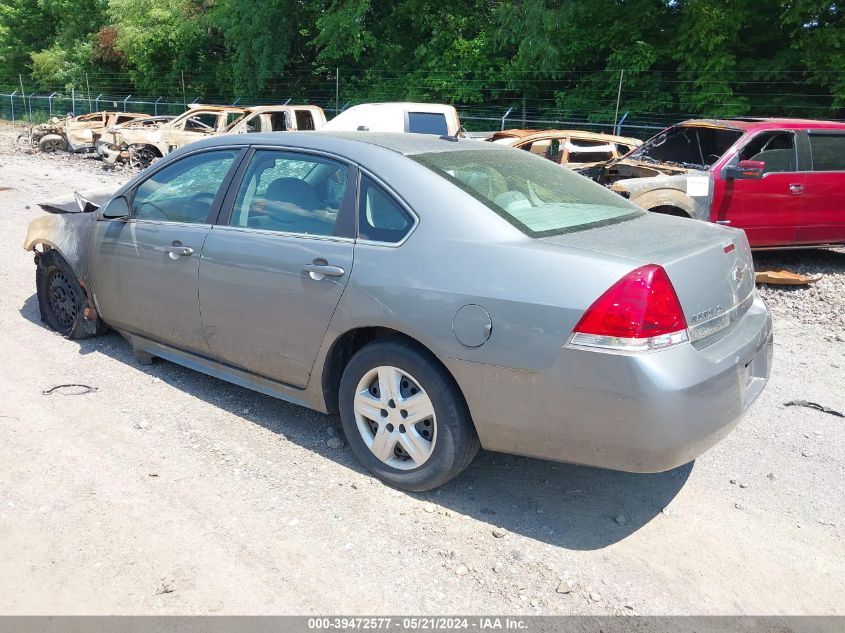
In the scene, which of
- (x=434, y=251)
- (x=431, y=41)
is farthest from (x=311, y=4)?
→ (x=434, y=251)

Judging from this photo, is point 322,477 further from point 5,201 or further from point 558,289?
point 5,201

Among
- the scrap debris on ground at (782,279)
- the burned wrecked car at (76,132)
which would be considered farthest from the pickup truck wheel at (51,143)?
the scrap debris on ground at (782,279)

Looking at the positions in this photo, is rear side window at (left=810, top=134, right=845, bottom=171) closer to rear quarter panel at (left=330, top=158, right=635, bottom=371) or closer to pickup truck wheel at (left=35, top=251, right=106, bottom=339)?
rear quarter panel at (left=330, top=158, right=635, bottom=371)

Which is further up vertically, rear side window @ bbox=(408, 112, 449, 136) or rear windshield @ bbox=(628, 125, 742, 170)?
rear side window @ bbox=(408, 112, 449, 136)

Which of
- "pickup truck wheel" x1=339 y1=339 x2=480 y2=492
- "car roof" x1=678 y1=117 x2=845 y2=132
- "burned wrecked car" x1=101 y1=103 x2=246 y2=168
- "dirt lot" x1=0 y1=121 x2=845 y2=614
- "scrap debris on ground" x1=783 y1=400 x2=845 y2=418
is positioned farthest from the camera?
"burned wrecked car" x1=101 y1=103 x2=246 y2=168

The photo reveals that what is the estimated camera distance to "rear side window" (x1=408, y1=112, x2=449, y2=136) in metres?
13.3

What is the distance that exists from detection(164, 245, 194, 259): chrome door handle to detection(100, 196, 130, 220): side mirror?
572 mm

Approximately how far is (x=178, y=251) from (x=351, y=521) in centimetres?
198

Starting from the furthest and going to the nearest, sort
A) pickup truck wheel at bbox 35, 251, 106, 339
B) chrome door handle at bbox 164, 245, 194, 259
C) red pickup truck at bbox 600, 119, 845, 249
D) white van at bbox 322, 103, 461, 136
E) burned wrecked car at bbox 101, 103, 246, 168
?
burned wrecked car at bbox 101, 103, 246, 168, white van at bbox 322, 103, 461, 136, red pickup truck at bbox 600, 119, 845, 249, pickup truck wheel at bbox 35, 251, 106, 339, chrome door handle at bbox 164, 245, 194, 259

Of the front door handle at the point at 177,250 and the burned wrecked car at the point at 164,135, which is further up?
the burned wrecked car at the point at 164,135

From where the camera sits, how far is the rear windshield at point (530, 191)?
345 cm

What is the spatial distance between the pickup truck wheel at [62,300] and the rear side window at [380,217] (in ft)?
8.77

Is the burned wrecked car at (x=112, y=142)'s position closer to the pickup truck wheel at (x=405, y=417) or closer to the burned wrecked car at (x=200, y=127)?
the burned wrecked car at (x=200, y=127)

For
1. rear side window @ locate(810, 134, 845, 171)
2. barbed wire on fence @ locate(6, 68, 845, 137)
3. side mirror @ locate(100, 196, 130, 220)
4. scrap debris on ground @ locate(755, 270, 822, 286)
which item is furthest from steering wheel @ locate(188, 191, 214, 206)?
barbed wire on fence @ locate(6, 68, 845, 137)
